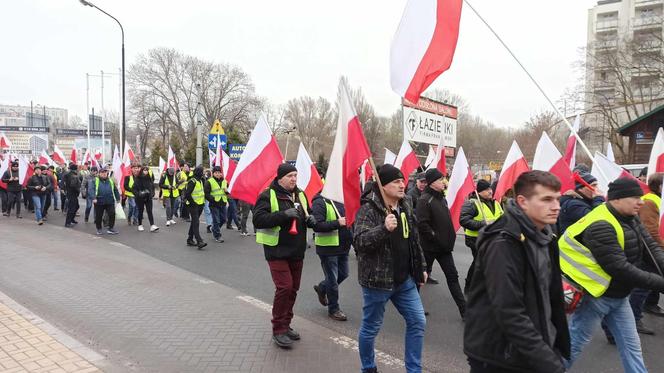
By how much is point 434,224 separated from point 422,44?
223 centimetres

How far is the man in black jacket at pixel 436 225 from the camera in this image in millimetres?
5641

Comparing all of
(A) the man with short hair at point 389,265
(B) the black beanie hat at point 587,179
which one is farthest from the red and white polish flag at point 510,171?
(A) the man with short hair at point 389,265

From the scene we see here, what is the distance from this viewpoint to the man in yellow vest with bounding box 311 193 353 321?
5.52m

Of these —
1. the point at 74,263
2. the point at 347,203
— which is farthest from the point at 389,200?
the point at 74,263

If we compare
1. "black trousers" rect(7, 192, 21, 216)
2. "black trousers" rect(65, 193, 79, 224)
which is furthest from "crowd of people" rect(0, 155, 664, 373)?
"black trousers" rect(7, 192, 21, 216)

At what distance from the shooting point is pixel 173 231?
41.7 feet

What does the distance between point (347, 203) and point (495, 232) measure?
189 cm

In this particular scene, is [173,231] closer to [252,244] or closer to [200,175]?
[200,175]

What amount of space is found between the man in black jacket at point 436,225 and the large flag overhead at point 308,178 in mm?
1505

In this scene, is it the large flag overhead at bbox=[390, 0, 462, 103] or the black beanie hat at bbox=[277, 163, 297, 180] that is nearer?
the large flag overhead at bbox=[390, 0, 462, 103]

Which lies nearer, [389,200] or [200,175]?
[389,200]

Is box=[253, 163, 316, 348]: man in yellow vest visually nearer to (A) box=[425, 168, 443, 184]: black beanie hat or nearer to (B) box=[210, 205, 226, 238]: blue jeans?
(A) box=[425, 168, 443, 184]: black beanie hat

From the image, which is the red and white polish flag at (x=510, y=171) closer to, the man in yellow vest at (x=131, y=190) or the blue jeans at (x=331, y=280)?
the blue jeans at (x=331, y=280)

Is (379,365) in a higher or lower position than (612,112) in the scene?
lower
